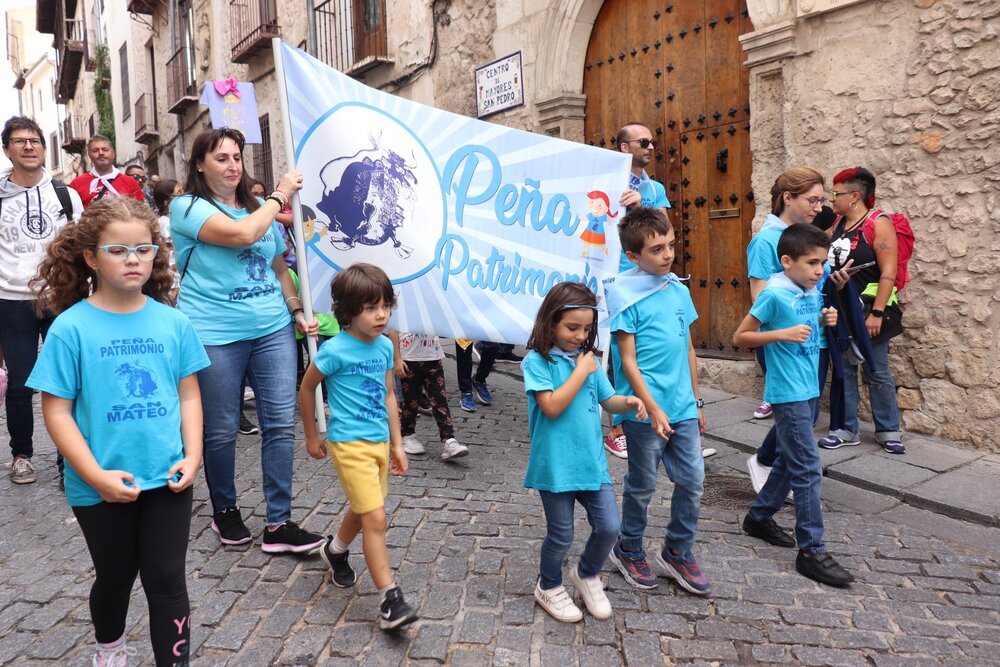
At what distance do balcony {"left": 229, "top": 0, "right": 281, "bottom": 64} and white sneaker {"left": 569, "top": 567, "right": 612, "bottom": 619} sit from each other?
12309mm

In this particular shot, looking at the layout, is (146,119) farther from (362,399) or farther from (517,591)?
(517,591)

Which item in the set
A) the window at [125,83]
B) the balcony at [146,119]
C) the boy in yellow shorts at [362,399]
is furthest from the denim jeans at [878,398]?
the window at [125,83]

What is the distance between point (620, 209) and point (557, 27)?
386 cm

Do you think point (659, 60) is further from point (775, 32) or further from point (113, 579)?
point (113, 579)

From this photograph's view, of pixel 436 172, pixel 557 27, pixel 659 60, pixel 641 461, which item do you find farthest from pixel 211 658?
pixel 557 27

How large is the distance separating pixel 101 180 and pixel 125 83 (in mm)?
20899

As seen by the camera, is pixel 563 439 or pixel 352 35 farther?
pixel 352 35

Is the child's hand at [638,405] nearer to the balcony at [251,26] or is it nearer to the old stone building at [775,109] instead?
the old stone building at [775,109]

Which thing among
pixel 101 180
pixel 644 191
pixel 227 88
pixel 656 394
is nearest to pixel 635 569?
pixel 656 394

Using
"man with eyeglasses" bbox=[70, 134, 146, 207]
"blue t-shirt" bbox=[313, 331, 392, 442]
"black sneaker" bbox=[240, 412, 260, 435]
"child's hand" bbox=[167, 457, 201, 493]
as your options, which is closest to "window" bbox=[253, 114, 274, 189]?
"man with eyeglasses" bbox=[70, 134, 146, 207]

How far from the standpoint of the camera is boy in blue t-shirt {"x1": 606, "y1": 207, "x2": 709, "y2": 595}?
283cm

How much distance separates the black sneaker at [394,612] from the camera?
244 cm

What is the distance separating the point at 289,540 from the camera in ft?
10.3

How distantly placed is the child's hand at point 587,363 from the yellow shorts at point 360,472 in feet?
2.50
